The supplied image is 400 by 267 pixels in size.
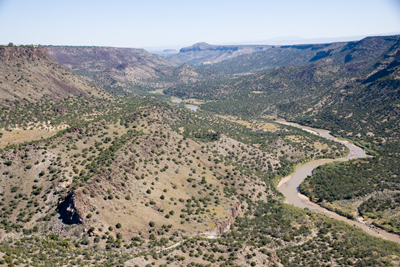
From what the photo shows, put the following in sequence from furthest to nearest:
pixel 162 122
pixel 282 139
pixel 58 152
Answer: pixel 282 139 → pixel 162 122 → pixel 58 152

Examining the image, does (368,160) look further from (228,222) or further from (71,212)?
(71,212)

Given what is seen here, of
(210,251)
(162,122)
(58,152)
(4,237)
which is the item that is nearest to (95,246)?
(4,237)

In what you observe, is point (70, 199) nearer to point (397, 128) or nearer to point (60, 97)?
point (60, 97)

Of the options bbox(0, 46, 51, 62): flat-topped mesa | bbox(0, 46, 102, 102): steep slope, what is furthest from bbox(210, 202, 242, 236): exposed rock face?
bbox(0, 46, 51, 62): flat-topped mesa

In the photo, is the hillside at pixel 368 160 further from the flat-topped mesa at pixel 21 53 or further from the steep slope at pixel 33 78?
the flat-topped mesa at pixel 21 53

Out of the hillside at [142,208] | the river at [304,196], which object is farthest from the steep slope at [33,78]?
the river at [304,196]

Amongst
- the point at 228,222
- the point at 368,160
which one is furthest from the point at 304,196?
the point at 228,222
